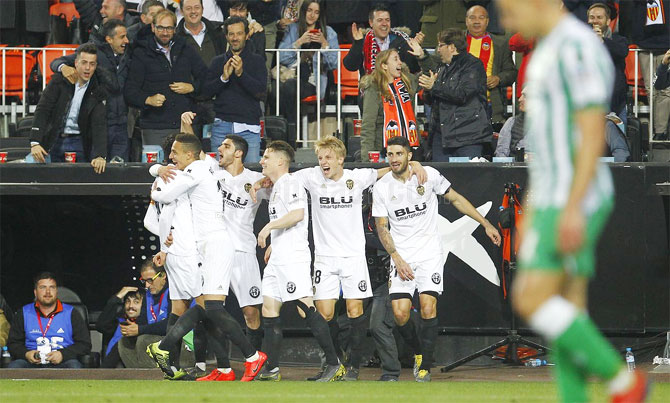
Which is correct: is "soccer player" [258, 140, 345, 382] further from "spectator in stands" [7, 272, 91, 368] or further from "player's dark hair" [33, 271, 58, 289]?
"player's dark hair" [33, 271, 58, 289]

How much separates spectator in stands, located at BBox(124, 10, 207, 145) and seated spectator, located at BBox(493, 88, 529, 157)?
3.08m

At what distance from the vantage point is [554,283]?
13.6 feet

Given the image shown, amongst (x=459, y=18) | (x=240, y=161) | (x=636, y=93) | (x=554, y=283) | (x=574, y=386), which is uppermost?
(x=459, y=18)

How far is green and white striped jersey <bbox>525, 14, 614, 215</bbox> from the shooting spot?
4.11m

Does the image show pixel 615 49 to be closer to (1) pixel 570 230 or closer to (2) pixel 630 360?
(2) pixel 630 360

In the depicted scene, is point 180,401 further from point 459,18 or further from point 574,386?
point 459,18

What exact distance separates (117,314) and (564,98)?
754cm

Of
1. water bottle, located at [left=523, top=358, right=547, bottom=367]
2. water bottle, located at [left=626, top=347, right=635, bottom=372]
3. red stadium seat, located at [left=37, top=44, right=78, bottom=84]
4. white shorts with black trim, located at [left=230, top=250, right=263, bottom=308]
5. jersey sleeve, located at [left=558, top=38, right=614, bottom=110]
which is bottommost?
water bottle, located at [left=523, top=358, right=547, bottom=367]

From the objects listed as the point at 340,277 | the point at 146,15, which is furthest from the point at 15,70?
the point at 340,277

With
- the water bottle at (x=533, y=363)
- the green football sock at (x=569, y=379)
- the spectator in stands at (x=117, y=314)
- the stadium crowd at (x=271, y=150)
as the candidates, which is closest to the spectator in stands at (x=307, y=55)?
the stadium crowd at (x=271, y=150)

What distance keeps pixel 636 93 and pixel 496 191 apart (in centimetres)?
232

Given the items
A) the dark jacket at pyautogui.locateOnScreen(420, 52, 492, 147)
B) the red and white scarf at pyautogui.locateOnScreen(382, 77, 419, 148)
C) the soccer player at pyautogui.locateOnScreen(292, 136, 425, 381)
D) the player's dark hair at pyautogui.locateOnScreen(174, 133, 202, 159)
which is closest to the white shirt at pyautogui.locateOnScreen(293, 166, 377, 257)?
the soccer player at pyautogui.locateOnScreen(292, 136, 425, 381)

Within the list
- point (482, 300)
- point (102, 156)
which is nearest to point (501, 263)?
point (482, 300)

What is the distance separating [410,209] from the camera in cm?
970
